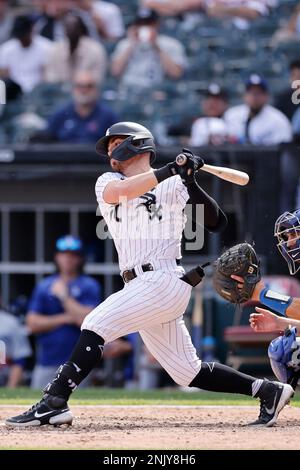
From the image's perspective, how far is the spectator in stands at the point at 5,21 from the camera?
1285 centimetres

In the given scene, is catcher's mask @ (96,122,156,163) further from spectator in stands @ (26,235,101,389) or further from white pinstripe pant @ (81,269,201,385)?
spectator in stands @ (26,235,101,389)

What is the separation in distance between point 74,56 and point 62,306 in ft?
10.5

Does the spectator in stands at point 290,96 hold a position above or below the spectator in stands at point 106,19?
below

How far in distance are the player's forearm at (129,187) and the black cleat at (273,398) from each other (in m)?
1.14

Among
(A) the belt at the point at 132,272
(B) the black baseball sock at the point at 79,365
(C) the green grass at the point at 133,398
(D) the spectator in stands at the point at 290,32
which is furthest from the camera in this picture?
(D) the spectator in stands at the point at 290,32

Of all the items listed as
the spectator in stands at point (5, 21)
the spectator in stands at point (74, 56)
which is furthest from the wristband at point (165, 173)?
Answer: the spectator in stands at point (5, 21)

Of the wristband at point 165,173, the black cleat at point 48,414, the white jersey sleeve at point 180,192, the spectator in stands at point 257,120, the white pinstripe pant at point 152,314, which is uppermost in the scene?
the spectator in stands at point 257,120

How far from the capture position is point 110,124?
34.7 feet

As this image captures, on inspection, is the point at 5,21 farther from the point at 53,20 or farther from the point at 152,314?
the point at 152,314

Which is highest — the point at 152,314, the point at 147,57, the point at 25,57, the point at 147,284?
the point at 25,57

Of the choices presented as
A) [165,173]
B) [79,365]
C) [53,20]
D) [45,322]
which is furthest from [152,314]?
[53,20]

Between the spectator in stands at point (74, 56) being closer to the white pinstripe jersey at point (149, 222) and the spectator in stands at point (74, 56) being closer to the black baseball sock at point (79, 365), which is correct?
the white pinstripe jersey at point (149, 222)
